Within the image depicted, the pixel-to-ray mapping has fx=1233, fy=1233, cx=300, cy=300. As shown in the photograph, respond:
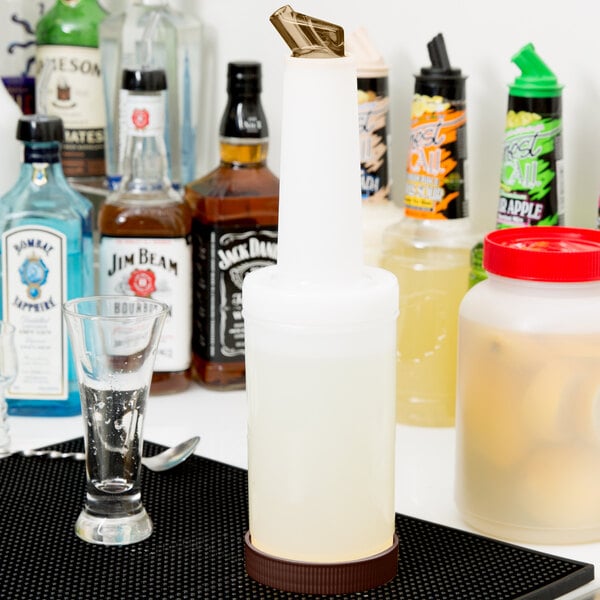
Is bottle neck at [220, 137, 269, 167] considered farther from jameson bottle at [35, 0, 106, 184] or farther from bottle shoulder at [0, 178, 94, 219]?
jameson bottle at [35, 0, 106, 184]

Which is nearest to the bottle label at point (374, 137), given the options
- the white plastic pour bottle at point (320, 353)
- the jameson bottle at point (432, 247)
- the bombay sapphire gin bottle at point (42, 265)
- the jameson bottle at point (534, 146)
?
the jameson bottle at point (432, 247)

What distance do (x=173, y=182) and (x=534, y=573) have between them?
0.83 m

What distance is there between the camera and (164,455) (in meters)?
1.05

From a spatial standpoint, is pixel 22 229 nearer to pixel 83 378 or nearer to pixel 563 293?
pixel 83 378

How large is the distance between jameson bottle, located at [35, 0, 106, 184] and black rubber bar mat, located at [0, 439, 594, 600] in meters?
0.61

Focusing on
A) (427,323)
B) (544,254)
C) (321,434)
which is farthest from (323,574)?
(427,323)

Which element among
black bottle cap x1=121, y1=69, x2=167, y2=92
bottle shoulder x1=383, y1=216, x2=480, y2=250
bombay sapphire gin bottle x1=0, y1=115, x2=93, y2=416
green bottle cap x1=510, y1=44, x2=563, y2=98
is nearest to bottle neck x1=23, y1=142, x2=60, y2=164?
bombay sapphire gin bottle x1=0, y1=115, x2=93, y2=416

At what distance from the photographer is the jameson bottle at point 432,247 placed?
113 cm

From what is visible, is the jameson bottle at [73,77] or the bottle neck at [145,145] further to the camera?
the jameson bottle at [73,77]

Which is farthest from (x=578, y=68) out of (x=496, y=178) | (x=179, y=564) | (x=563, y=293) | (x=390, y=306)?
(x=179, y=564)

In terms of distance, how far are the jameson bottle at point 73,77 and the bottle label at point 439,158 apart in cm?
51

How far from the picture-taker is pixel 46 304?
122 cm

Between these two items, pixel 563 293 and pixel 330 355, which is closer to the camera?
pixel 330 355

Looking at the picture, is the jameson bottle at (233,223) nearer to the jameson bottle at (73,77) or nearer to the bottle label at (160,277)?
the bottle label at (160,277)
